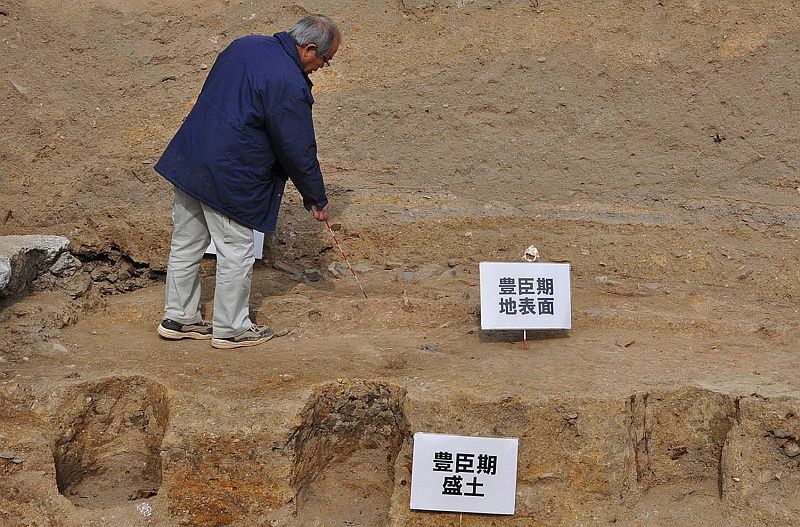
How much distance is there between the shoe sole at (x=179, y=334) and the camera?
4.92 metres

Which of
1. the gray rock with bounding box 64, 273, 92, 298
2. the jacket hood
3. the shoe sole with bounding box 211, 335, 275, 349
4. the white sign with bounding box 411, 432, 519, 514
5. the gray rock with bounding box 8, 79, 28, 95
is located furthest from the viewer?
the gray rock with bounding box 8, 79, 28, 95

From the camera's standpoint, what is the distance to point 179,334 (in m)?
4.93

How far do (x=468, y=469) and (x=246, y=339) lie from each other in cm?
134

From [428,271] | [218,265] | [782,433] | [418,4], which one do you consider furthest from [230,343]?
[418,4]

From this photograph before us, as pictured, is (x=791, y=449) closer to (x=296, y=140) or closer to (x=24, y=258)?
(x=296, y=140)

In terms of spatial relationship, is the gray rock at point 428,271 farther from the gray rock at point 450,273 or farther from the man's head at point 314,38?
the man's head at point 314,38

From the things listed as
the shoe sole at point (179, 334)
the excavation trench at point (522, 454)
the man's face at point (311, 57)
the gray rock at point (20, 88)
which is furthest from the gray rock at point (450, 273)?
the gray rock at point (20, 88)

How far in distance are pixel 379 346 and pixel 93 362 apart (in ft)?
4.52

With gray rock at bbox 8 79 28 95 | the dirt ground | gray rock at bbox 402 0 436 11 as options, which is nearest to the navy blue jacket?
the dirt ground

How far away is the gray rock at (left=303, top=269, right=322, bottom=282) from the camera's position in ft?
18.7

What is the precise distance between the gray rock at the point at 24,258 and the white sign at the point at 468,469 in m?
2.26

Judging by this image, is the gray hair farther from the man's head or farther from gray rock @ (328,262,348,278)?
gray rock @ (328,262,348,278)

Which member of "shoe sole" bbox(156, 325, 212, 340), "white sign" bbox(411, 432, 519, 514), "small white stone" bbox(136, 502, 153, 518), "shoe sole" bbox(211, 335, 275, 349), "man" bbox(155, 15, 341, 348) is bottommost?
"small white stone" bbox(136, 502, 153, 518)

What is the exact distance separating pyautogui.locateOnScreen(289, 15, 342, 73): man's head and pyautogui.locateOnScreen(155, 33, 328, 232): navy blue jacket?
0.13 ft
